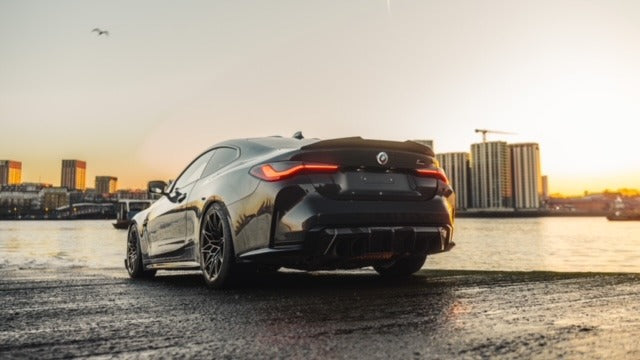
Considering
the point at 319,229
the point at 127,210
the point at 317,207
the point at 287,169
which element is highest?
the point at 127,210

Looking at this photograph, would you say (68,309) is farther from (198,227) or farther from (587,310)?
(587,310)

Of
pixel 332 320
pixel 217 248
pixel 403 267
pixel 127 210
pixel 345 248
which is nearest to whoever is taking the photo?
pixel 332 320

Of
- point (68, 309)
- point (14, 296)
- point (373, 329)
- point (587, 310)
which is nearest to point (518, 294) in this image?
point (587, 310)

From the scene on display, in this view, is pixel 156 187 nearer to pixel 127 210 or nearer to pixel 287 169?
pixel 287 169

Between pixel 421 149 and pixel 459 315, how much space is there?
2.51 meters

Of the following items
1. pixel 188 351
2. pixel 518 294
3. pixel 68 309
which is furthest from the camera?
pixel 518 294

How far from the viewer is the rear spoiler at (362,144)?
5664 mm

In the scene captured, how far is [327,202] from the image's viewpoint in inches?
214

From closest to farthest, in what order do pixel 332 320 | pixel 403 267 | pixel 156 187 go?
pixel 332 320
pixel 403 267
pixel 156 187

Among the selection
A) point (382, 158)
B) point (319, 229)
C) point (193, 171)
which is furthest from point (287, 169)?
point (193, 171)

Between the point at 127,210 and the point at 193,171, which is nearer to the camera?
the point at 193,171

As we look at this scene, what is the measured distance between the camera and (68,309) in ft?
14.8

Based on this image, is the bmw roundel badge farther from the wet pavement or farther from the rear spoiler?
the wet pavement

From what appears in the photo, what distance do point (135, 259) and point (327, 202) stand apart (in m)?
3.88
